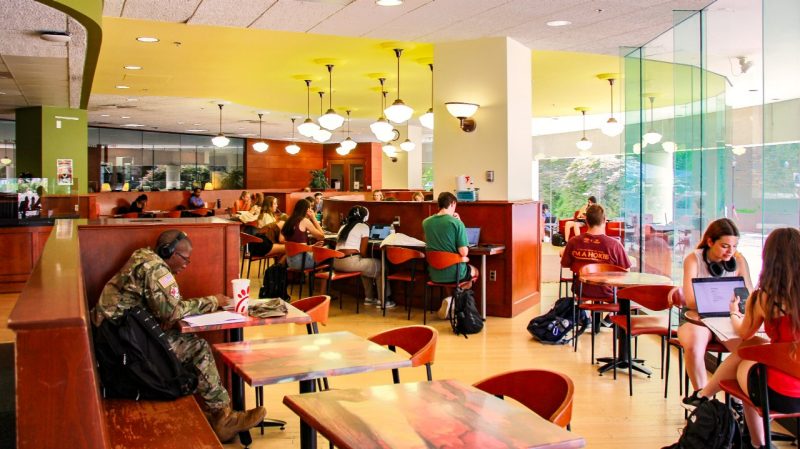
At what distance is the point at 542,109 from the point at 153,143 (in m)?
10.8

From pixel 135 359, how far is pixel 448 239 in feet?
13.6

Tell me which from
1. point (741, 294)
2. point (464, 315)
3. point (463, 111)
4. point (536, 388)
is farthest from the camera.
→ point (463, 111)

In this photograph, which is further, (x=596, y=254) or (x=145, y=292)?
(x=596, y=254)

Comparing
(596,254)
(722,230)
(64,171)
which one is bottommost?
(596,254)

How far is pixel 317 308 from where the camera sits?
406 cm

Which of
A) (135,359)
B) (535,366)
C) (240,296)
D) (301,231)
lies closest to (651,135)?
(535,366)

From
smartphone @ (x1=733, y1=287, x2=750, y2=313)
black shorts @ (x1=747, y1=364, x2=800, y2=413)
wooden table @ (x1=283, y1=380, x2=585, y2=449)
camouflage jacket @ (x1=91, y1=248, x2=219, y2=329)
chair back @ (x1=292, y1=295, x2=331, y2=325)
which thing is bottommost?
black shorts @ (x1=747, y1=364, x2=800, y2=413)

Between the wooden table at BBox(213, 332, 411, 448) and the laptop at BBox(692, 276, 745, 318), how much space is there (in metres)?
1.91

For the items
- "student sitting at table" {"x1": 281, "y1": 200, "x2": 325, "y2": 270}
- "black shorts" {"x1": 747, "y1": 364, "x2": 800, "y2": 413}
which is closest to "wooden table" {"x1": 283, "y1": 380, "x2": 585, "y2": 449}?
"black shorts" {"x1": 747, "y1": 364, "x2": 800, "y2": 413}

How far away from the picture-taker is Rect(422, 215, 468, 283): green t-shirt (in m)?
7.00

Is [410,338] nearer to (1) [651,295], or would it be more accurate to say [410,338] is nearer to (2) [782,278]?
(2) [782,278]

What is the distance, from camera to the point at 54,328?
1275 millimetres

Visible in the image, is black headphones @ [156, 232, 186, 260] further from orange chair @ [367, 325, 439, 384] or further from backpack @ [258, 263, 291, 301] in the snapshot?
backpack @ [258, 263, 291, 301]

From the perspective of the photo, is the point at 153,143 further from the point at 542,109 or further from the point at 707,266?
the point at 707,266
